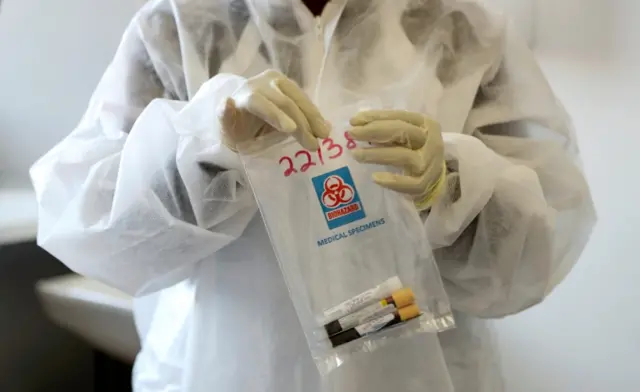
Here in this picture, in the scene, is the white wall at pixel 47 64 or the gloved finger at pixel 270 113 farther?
the white wall at pixel 47 64

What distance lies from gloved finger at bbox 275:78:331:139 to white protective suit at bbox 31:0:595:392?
2.3 inches

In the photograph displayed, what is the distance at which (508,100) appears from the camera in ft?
2.27

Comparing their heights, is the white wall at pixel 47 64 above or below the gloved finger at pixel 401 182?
above

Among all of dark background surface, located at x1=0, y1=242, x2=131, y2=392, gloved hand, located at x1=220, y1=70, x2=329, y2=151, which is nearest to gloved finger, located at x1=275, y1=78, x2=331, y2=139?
gloved hand, located at x1=220, y1=70, x2=329, y2=151

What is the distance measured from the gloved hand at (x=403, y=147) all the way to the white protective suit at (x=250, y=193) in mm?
42

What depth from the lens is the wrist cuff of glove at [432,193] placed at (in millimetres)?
563

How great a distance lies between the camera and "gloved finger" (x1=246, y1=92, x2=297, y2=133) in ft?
1.64

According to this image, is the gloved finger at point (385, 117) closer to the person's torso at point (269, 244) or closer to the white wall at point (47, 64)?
the person's torso at point (269, 244)

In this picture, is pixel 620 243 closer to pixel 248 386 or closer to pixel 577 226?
pixel 577 226

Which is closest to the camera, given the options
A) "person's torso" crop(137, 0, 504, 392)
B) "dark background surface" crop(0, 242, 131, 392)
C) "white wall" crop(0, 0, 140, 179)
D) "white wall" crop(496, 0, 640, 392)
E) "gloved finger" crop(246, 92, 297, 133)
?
"gloved finger" crop(246, 92, 297, 133)

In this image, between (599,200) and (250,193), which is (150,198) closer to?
(250,193)

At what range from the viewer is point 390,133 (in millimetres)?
521

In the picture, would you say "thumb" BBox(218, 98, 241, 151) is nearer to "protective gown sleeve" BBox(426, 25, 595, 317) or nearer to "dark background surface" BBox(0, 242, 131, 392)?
"protective gown sleeve" BBox(426, 25, 595, 317)

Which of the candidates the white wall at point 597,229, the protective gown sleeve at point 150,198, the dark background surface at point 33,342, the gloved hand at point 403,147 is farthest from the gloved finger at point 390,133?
the dark background surface at point 33,342
